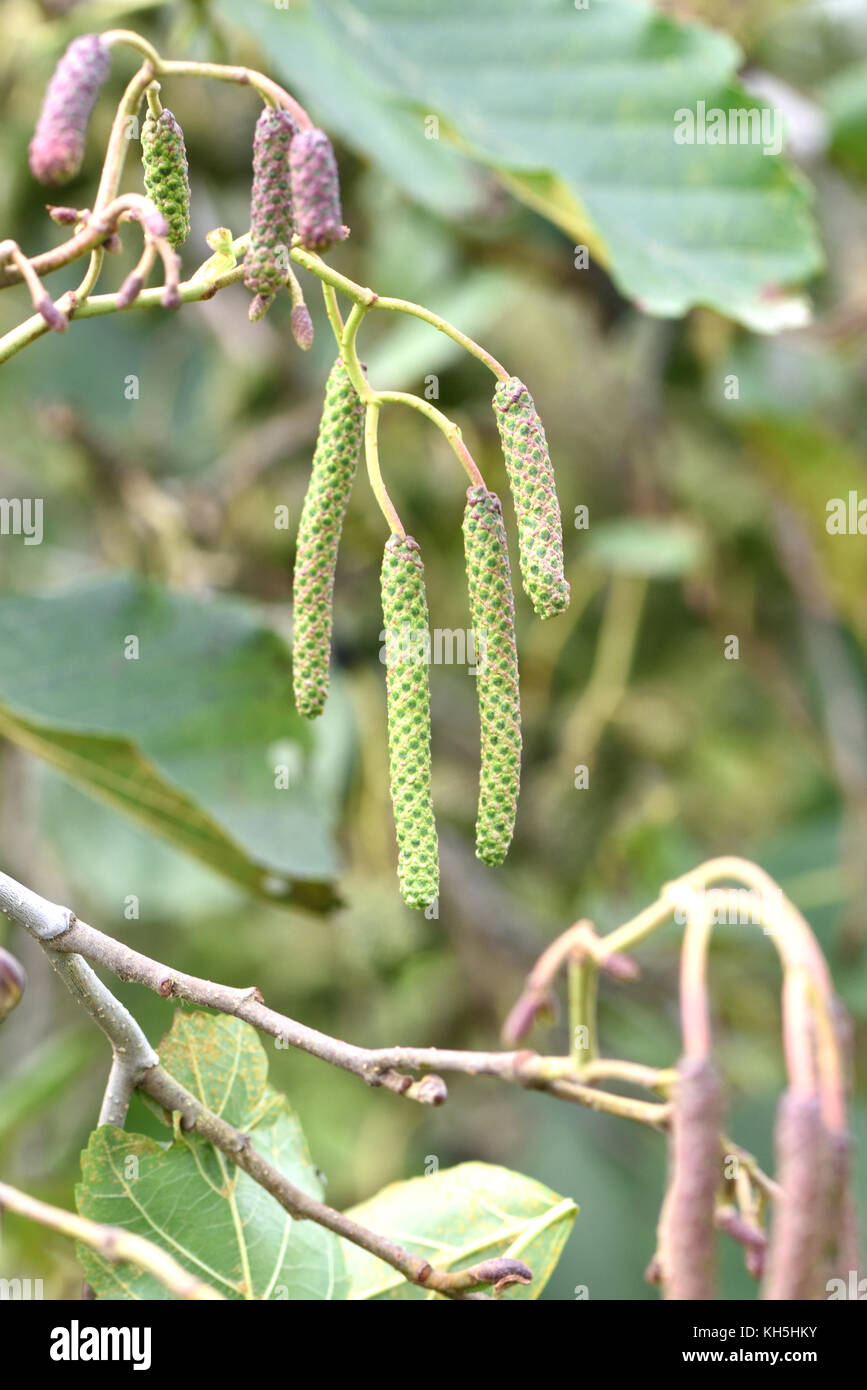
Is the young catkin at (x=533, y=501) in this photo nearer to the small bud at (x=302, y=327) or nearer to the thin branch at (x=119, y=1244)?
the small bud at (x=302, y=327)

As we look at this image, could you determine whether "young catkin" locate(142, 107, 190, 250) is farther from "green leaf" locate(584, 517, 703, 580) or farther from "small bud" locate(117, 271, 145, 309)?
"green leaf" locate(584, 517, 703, 580)

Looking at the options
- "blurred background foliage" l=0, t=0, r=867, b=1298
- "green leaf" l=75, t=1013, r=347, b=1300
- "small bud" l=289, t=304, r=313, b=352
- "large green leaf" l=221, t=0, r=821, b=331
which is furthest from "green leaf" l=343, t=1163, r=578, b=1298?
"blurred background foliage" l=0, t=0, r=867, b=1298

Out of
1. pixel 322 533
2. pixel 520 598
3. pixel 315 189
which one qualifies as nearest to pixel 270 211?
pixel 315 189

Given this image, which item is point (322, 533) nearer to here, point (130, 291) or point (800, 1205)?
point (130, 291)

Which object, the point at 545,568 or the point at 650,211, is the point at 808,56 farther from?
the point at 545,568

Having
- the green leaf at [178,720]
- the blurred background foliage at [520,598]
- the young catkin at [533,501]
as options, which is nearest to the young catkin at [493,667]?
the young catkin at [533,501]

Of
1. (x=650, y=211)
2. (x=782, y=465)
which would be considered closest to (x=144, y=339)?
(x=782, y=465)
